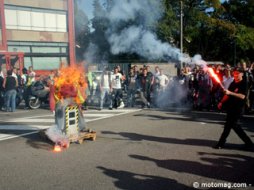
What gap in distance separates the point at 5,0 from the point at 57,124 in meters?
26.5

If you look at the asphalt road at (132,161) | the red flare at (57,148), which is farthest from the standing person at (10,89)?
the red flare at (57,148)

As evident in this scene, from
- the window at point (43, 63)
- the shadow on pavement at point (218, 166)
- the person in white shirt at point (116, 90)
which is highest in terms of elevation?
the window at point (43, 63)

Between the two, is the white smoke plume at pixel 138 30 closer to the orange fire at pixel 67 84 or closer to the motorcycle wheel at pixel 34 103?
the motorcycle wheel at pixel 34 103

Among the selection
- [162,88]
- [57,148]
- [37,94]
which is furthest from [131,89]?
[57,148]

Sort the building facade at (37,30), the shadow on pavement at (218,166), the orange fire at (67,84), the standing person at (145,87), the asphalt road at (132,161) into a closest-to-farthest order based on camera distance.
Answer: the asphalt road at (132,161)
the shadow on pavement at (218,166)
the orange fire at (67,84)
the standing person at (145,87)
the building facade at (37,30)

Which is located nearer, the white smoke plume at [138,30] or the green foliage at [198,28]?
the white smoke plume at [138,30]

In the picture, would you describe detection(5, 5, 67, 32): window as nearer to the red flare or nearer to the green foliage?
the green foliage

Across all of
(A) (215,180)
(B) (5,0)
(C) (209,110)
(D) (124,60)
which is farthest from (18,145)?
(B) (5,0)

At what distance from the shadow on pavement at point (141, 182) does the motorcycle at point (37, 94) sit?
404 inches

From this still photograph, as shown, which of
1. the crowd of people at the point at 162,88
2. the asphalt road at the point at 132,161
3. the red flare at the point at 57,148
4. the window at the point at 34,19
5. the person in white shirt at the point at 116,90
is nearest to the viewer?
the asphalt road at the point at 132,161

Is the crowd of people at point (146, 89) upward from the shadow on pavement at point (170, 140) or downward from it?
upward

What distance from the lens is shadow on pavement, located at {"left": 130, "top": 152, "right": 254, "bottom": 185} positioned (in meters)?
5.57

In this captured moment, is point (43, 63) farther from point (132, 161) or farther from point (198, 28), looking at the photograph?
point (132, 161)

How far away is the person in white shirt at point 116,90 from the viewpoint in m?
14.5
